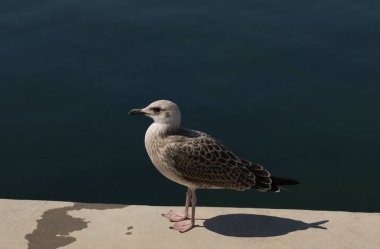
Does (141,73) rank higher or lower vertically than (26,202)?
higher

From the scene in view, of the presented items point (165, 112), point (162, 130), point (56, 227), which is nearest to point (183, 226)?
point (162, 130)

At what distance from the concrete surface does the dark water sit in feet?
4.35

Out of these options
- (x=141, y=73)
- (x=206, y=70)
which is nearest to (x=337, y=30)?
(x=206, y=70)

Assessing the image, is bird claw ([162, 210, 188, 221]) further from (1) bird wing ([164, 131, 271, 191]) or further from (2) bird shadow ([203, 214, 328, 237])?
(1) bird wing ([164, 131, 271, 191])

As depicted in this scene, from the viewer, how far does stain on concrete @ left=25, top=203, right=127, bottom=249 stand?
6.83m

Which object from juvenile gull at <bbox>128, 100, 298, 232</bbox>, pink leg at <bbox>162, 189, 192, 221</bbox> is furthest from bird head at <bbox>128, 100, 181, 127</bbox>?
pink leg at <bbox>162, 189, 192, 221</bbox>

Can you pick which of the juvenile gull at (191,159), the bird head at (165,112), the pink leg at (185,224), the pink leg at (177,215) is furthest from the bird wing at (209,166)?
the pink leg at (177,215)

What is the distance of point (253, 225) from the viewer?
7.23 m

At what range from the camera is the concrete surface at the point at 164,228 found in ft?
22.3

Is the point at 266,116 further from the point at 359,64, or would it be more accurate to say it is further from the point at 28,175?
the point at 28,175

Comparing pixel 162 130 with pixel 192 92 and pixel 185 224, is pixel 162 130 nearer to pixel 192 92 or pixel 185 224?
pixel 185 224

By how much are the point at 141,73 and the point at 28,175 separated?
144 inches

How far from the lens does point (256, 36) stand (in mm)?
13477

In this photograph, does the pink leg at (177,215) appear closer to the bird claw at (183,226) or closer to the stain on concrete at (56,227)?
the bird claw at (183,226)
